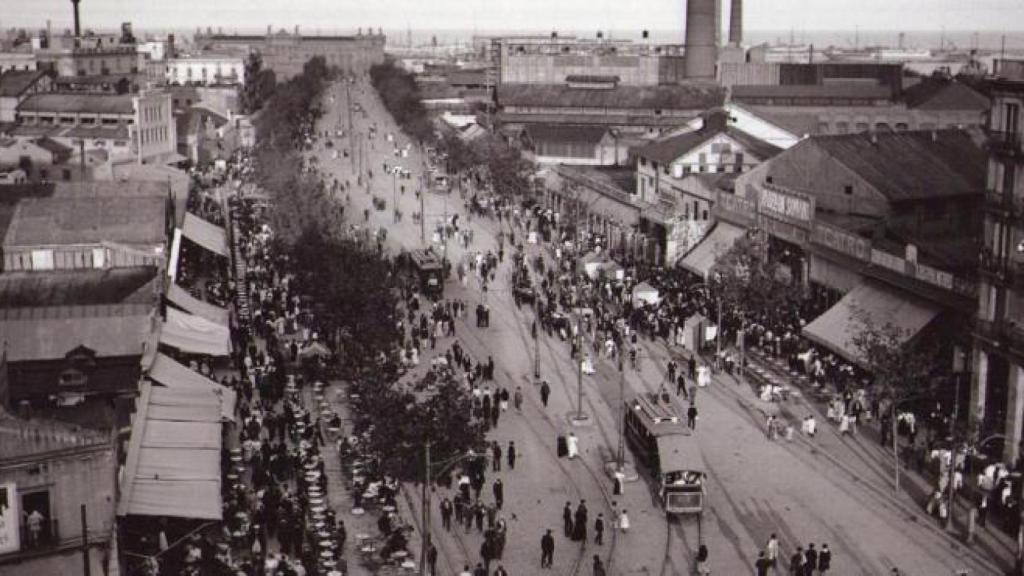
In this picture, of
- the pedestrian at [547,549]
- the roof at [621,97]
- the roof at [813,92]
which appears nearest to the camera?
the pedestrian at [547,549]

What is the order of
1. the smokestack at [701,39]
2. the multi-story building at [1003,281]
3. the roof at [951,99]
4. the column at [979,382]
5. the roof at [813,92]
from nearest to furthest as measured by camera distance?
the multi-story building at [1003,281] < the column at [979,382] < the roof at [951,99] < the roof at [813,92] < the smokestack at [701,39]

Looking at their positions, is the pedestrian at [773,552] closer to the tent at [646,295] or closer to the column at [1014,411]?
the column at [1014,411]

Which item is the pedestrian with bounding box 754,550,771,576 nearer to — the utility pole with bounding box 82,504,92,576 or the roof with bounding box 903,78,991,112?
the utility pole with bounding box 82,504,92,576

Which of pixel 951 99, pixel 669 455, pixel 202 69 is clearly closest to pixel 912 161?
pixel 669 455

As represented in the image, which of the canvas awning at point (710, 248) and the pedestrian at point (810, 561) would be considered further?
the canvas awning at point (710, 248)

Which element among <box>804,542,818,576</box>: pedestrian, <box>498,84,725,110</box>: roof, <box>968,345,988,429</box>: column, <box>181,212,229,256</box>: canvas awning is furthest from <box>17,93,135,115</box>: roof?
<box>804,542,818,576</box>: pedestrian

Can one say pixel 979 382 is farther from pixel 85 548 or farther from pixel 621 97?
pixel 621 97

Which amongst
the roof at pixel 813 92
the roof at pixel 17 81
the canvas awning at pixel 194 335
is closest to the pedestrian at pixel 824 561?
the canvas awning at pixel 194 335
